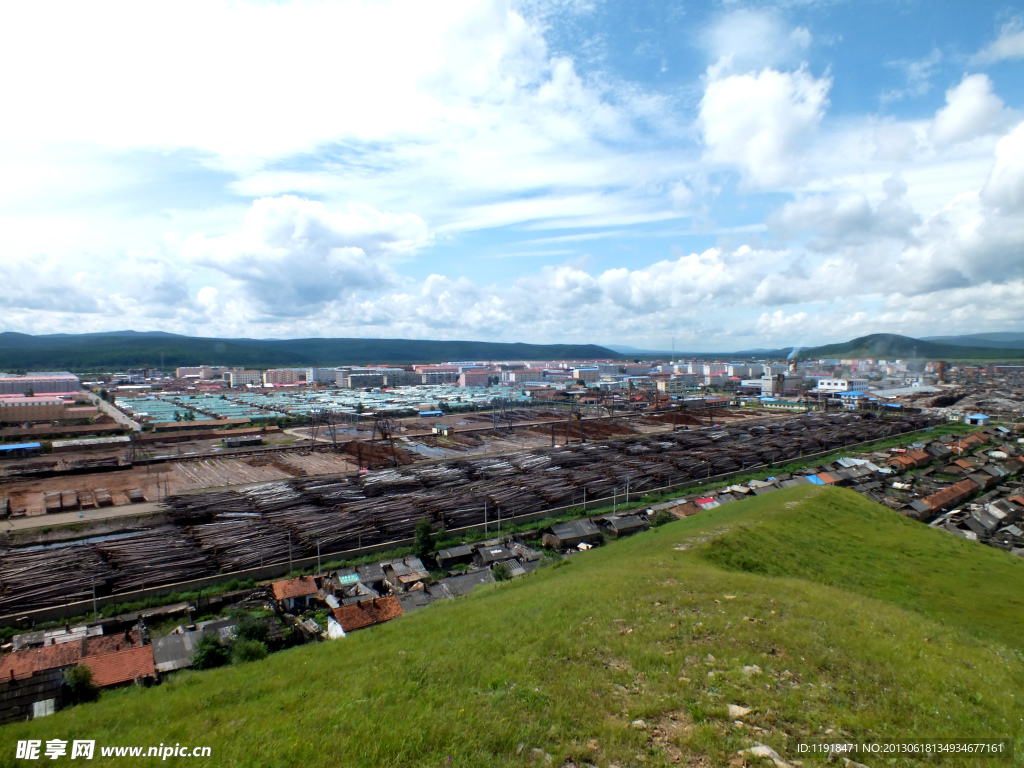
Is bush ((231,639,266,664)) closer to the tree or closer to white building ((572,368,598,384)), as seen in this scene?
the tree

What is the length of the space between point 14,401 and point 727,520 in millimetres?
52667

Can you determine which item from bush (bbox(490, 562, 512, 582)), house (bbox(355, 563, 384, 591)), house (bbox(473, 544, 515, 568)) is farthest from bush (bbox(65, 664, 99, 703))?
house (bbox(473, 544, 515, 568))

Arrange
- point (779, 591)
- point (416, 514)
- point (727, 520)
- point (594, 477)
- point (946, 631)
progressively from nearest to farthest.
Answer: point (946, 631)
point (779, 591)
point (727, 520)
point (416, 514)
point (594, 477)

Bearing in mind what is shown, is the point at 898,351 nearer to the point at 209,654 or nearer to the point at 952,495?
the point at 952,495

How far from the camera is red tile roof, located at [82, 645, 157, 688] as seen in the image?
748 cm

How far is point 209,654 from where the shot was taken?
311 inches

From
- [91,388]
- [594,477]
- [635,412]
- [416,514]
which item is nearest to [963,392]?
[635,412]

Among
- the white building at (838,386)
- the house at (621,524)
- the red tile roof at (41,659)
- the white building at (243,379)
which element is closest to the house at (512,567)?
the house at (621,524)

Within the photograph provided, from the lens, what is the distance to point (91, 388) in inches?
2557

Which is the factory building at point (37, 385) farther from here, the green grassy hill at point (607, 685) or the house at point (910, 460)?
the house at point (910, 460)

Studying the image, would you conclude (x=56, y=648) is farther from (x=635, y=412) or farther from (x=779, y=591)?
(x=635, y=412)

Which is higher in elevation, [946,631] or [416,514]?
[946,631]

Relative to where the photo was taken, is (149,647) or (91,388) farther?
(91,388)

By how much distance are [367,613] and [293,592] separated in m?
2.33
